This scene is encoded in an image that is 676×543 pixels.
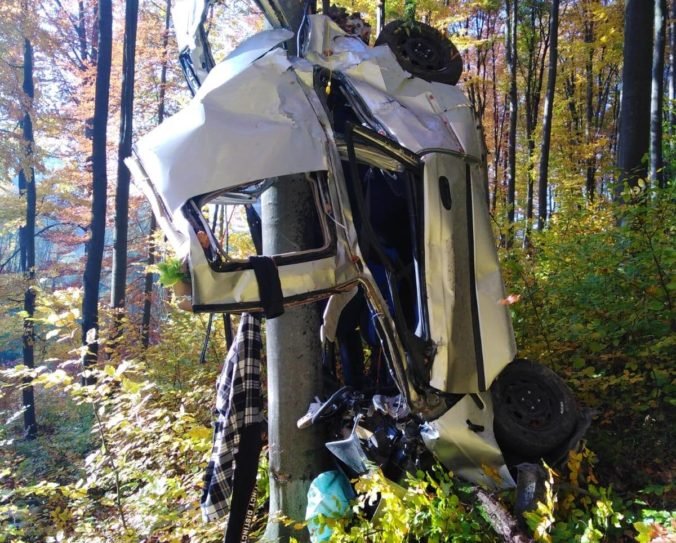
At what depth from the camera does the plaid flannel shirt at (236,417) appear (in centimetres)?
260

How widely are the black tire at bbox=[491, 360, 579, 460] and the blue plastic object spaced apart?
0.98 metres

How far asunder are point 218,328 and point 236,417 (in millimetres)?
5393

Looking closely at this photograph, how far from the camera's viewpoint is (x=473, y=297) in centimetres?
276

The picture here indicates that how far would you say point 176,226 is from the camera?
7.19 feet

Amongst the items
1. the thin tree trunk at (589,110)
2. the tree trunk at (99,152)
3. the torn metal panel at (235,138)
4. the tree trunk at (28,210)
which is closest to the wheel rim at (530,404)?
the torn metal panel at (235,138)

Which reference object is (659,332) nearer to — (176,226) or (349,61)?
(349,61)

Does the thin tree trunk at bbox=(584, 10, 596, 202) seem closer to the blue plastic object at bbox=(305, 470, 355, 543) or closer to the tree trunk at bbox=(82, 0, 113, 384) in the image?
the tree trunk at bbox=(82, 0, 113, 384)

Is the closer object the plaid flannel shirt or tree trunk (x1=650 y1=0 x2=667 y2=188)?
the plaid flannel shirt

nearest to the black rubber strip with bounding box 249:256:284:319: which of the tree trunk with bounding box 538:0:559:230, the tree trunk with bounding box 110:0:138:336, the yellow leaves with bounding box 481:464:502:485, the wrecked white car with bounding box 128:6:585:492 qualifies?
Answer: the wrecked white car with bounding box 128:6:585:492

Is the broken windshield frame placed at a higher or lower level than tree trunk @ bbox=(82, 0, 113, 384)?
lower

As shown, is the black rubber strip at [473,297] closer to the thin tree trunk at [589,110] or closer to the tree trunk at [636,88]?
the tree trunk at [636,88]

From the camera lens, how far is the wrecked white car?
2193 mm

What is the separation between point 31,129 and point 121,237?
6.34 meters

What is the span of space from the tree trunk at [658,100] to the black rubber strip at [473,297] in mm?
4758
